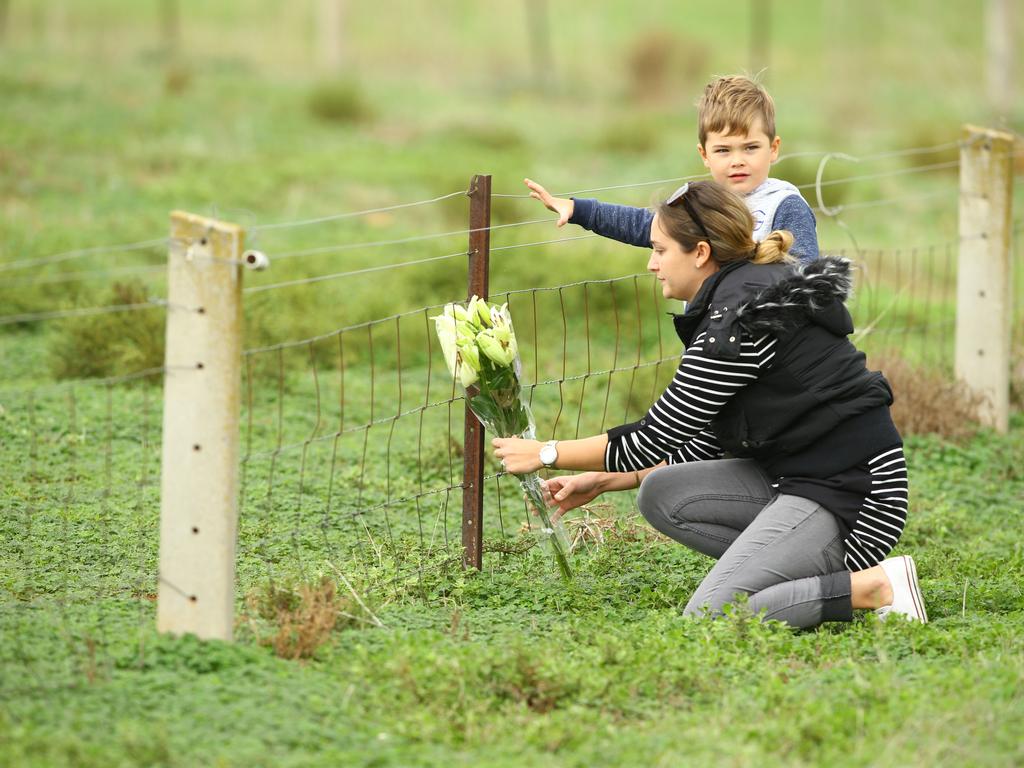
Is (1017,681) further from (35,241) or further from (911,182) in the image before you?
(911,182)

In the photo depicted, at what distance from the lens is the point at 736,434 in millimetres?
3982

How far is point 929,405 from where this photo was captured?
6418mm

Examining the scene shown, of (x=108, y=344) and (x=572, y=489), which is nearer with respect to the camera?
(x=572, y=489)

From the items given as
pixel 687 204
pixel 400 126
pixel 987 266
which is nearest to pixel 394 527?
pixel 687 204

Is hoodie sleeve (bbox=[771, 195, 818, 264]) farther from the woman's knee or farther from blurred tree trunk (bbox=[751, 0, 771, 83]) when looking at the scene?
blurred tree trunk (bbox=[751, 0, 771, 83])

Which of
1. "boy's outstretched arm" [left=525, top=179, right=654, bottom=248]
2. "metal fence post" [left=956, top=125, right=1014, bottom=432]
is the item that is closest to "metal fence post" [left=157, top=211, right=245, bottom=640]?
"boy's outstretched arm" [left=525, top=179, right=654, bottom=248]

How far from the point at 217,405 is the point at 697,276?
1.53m

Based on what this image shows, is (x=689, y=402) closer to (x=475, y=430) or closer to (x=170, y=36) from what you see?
(x=475, y=430)

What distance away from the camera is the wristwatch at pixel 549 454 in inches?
154

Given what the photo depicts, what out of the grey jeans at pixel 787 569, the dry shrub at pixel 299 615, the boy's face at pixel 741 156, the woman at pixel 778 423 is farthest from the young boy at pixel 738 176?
the dry shrub at pixel 299 615

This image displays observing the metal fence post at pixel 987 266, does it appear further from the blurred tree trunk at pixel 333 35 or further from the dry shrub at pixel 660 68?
the blurred tree trunk at pixel 333 35

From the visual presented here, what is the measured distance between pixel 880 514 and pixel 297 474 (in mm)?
2673

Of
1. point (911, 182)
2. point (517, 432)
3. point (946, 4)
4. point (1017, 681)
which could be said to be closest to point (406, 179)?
point (911, 182)

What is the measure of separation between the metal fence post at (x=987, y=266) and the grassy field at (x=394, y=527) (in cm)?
35
